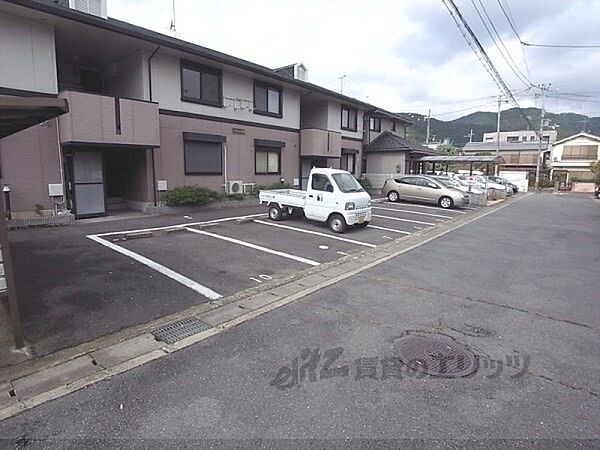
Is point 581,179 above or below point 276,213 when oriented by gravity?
above

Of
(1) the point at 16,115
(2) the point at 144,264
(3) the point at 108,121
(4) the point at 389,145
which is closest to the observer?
(1) the point at 16,115

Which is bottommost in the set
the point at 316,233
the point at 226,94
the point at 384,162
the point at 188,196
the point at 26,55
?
the point at 316,233

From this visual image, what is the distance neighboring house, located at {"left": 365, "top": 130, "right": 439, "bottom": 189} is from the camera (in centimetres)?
2422

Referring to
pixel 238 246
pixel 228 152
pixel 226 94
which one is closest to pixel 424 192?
pixel 228 152

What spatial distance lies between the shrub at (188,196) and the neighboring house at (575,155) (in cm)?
5021

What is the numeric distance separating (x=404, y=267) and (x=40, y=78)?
11.2 meters

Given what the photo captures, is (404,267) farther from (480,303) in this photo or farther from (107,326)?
(107,326)

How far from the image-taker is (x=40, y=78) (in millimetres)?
9953

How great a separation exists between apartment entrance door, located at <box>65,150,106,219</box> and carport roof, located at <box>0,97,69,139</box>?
25.1 ft

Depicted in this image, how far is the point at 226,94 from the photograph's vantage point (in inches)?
586

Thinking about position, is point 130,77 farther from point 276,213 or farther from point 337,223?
point 337,223

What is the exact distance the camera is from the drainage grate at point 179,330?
386cm

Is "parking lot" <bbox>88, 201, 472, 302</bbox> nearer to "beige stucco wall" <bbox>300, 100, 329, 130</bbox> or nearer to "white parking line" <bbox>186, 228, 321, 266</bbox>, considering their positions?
"white parking line" <bbox>186, 228, 321, 266</bbox>

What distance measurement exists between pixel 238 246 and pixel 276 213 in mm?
3516
